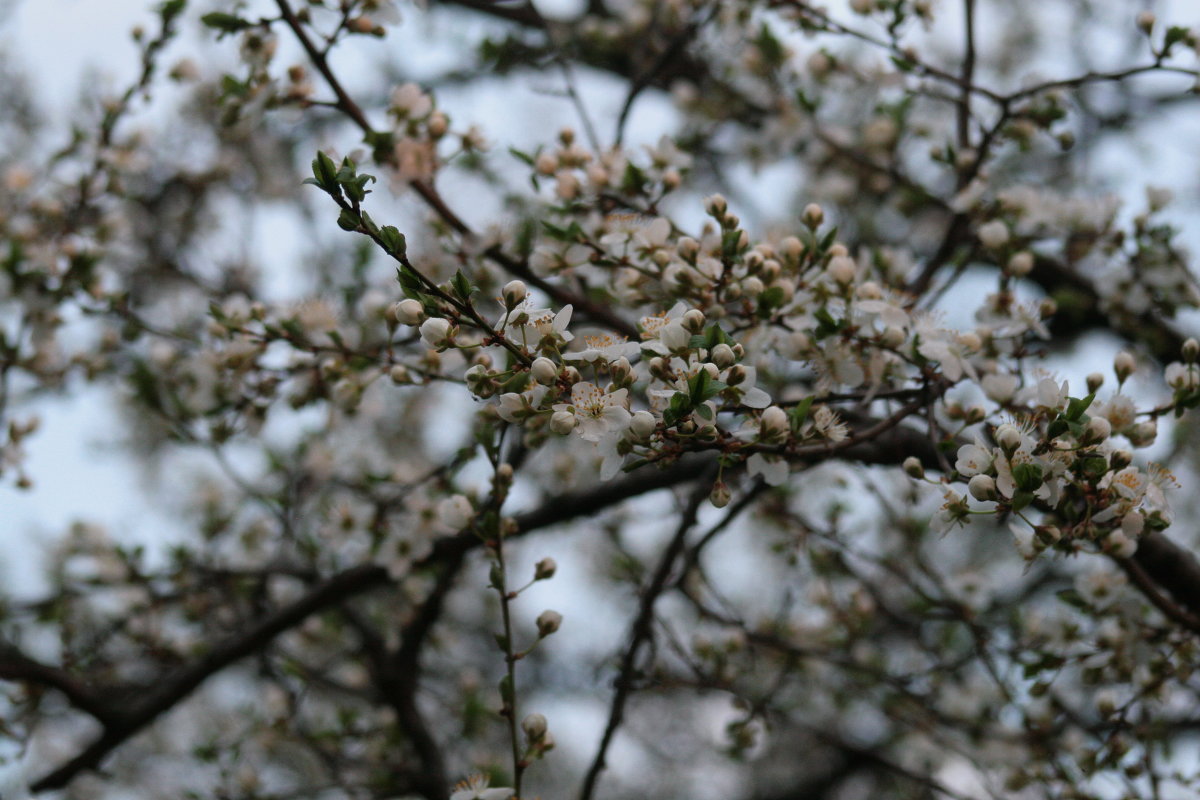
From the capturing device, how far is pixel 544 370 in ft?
4.38

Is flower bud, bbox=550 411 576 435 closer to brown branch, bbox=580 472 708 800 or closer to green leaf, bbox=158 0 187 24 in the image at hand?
brown branch, bbox=580 472 708 800

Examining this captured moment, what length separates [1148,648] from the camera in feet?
7.22

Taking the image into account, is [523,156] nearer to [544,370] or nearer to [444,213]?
[444,213]

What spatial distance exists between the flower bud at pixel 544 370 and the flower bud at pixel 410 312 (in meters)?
0.18

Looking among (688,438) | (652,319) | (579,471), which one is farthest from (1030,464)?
(579,471)

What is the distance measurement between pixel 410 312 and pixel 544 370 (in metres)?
0.21

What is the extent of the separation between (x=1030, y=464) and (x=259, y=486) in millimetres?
3437

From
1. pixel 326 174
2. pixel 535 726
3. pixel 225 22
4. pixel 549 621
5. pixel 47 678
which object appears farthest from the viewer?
pixel 47 678

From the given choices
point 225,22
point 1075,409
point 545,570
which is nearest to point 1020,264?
point 1075,409

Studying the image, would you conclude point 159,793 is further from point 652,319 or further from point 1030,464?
point 1030,464

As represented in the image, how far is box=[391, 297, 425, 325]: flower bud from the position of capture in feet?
4.49

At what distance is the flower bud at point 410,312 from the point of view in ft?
4.49

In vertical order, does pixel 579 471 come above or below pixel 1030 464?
above

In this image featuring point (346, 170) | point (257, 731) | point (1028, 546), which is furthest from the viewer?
point (257, 731)
